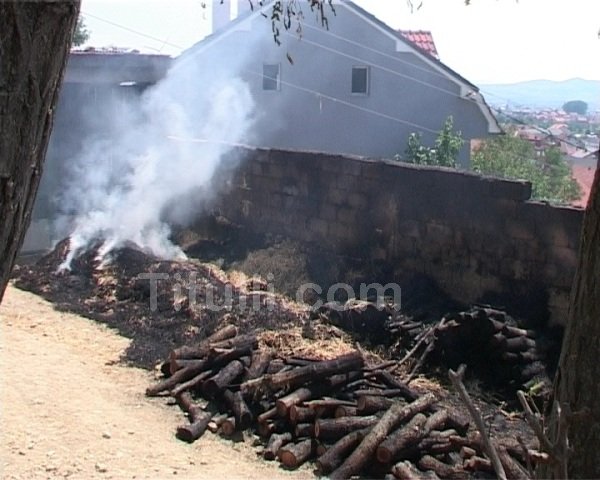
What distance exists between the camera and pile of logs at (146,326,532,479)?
5.89 m

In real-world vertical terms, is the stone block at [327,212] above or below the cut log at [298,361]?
Answer: above

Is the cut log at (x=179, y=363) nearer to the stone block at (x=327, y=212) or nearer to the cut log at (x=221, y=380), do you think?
the cut log at (x=221, y=380)

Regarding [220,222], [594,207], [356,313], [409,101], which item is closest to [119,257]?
[220,222]

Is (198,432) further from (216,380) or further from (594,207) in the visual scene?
(594,207)

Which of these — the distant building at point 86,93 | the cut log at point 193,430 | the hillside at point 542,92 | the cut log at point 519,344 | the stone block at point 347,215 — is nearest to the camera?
the cut log at point 193,430

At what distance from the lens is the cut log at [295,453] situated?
19.8 feet

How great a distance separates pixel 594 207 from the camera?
2.33 metres

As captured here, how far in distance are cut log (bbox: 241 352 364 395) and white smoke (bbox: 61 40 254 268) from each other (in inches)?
223

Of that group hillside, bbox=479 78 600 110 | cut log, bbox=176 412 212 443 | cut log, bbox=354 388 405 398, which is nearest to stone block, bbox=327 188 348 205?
cut log, bbox=354 388 405 398

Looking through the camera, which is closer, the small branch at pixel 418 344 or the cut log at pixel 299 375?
the cut log at pixel 299 375

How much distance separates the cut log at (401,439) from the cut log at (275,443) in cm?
81

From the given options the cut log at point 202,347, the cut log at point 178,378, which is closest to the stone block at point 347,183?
the cut log at point 202,347

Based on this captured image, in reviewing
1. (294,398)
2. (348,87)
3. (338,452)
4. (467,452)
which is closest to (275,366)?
(294,398)

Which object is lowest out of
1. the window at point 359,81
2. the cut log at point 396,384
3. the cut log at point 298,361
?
the cut log at point 396,384
